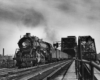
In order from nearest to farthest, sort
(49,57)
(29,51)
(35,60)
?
(35,60) < (29,51) < (49,57)

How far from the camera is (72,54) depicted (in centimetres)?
6225

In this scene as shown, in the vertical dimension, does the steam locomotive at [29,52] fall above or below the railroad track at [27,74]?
above

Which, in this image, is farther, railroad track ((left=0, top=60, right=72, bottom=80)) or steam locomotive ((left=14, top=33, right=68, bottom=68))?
steam locomotive ((left=14, top=33, right=68, bottom=68))

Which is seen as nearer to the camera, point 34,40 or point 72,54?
point 34,40

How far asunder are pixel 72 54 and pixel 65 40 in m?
8.59

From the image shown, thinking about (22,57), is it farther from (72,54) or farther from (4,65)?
(72,54)

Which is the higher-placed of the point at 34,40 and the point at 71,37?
the point at 71,37

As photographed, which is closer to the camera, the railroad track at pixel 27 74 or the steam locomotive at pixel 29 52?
the railroad track at pixel 27 74

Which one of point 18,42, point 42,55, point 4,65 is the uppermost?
point 18,42

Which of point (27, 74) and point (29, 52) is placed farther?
point (29, 52)

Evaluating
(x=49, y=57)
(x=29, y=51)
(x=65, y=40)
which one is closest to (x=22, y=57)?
(x=29, y=51)

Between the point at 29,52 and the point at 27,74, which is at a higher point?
the point at 29,52

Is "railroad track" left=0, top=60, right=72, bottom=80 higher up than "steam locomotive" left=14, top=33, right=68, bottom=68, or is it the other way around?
"steam locomotive" left=14, top=33, right=68, bottom=68

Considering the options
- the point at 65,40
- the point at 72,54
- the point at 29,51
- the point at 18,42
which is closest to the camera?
the point at 29,51
